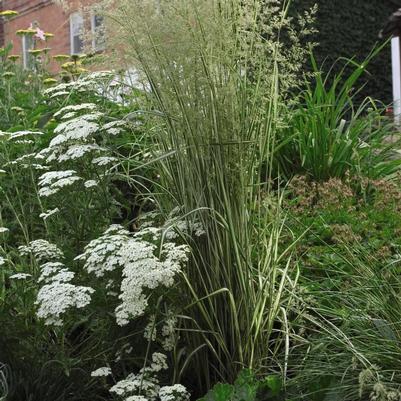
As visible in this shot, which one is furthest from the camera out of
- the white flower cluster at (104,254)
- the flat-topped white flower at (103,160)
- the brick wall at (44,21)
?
the brick wall at (44,21)

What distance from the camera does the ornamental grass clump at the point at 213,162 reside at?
11.4ft

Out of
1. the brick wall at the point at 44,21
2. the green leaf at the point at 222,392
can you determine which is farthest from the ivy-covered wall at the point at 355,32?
the green leaf at the point at 222,392

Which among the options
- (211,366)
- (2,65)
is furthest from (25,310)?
(2,65)

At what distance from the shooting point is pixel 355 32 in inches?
582

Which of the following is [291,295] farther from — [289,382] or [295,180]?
[295,180]

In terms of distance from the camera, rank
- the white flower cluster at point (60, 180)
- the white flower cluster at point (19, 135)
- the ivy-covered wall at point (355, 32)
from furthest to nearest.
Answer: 1. the ivy-covered wall at point (355, 32)
2. the white flower cluster at point (19, 135)
3. the white flower cluster at point (60, 180)

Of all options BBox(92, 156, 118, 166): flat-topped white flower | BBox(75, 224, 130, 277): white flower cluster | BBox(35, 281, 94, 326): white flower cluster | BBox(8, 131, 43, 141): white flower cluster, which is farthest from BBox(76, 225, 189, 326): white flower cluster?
BBox(8, 131, 43, 141): white flower cluster

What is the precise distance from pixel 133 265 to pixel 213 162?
29.1 inches

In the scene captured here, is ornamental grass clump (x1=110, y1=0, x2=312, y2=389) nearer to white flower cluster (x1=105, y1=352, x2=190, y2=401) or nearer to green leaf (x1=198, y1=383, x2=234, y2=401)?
white flower cluster (x1=105, y1=352, x2=190, y2=401)

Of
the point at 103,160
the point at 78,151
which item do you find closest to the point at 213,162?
the point at 103,160

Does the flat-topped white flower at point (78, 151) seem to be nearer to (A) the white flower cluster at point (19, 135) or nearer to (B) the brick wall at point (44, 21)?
(A) the white flower cluster at point (19, 135)

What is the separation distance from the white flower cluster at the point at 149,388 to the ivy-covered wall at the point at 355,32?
36.4ft

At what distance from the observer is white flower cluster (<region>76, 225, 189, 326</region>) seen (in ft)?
9.82

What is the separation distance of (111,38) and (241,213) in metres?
1.00
